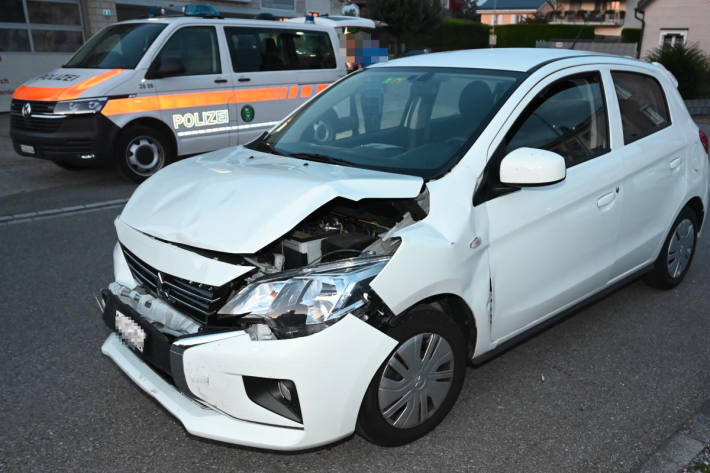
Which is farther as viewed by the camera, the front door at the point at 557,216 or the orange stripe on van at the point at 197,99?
the orange stripe on van at the point at 197,99

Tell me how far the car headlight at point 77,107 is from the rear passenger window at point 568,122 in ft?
19.1

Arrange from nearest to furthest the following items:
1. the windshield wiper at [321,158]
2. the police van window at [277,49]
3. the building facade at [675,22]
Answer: the windshield wiper at [321,158], the police van window at [277,49], the building facade at [675,22]

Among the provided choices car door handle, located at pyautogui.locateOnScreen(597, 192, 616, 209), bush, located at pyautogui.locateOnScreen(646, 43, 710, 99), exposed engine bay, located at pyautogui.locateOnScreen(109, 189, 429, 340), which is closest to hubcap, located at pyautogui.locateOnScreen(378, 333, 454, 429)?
exposed engine bay, located at pyautogui.locateOnScreen(109, 189, 429, 340)

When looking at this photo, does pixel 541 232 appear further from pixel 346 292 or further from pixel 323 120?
pixel 323 120

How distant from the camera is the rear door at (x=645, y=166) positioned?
A: 3840 mm

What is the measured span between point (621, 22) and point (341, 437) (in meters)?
77.0

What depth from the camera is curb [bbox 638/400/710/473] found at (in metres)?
2.76

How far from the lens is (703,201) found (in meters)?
4.66

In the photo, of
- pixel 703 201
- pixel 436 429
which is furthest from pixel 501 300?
pixel 703 201

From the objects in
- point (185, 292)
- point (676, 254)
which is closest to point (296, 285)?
point (185, 292)

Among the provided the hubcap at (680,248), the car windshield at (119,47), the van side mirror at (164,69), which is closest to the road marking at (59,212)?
the van side mirror at (164,69)

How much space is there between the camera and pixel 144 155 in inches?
323

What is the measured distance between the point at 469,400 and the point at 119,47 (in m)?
6.77

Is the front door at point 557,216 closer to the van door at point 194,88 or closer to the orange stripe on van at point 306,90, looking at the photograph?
the van door at point 194,88
